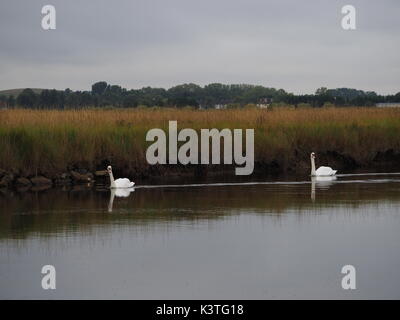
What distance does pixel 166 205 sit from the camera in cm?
1867

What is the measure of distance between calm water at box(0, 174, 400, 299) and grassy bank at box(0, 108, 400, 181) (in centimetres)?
192

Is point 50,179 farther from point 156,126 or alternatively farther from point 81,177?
point 156,126

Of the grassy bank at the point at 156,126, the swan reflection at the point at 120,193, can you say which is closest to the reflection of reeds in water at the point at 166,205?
the swan reflection at the point at 120,193

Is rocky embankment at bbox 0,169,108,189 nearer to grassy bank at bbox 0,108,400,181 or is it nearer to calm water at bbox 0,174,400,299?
grassy bank at bbox 0,108,400,181

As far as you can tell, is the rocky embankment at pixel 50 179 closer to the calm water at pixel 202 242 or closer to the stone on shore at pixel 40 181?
the stone on shore at pixel 40 181

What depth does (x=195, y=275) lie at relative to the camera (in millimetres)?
12469

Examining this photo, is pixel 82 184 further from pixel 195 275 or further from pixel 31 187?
pixel 195 275

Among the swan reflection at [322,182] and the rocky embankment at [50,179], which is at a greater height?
the rocky embankment at [50,179]

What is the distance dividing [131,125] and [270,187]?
635 centimetres

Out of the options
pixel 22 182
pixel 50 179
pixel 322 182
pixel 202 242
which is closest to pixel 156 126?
pixel 50 179

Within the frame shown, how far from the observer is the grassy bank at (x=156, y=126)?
23.0m

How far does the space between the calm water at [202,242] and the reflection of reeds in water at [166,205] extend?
0.07 ft

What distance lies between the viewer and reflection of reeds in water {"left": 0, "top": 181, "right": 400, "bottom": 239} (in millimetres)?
16438

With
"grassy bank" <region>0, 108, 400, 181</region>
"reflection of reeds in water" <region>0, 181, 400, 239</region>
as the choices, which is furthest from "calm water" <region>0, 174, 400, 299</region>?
"grassy bank" <region>0, 108, 400, 181</region>
